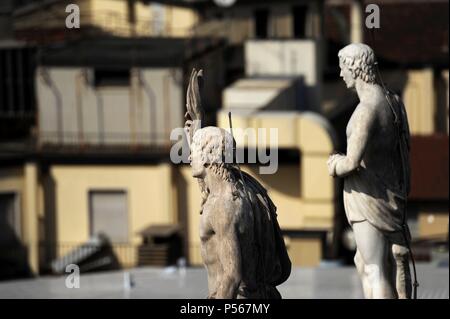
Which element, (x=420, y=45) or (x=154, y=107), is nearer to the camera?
(x=154, y=107)

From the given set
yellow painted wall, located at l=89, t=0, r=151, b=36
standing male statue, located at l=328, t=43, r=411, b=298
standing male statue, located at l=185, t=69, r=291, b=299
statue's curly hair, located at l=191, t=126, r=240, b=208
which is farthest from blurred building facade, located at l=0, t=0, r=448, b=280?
statue's curly hair, located at l=191, t=126, r=240, b=208

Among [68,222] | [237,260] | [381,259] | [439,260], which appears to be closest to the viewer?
[237,260]

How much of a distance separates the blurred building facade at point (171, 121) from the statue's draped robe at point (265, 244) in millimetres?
25639

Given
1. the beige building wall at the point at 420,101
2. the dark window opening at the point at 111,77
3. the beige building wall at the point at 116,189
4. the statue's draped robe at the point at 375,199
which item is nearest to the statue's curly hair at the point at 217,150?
the statue's draped robe at the point at 375,199

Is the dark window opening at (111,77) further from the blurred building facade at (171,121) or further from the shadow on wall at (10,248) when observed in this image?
the shadow on wall at (10,248)

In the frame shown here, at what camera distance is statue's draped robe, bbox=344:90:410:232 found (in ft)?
58.2

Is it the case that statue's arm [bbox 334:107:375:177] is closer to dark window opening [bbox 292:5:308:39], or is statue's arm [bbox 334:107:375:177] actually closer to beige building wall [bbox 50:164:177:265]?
beige building wall [bbox 50:164:177:265]

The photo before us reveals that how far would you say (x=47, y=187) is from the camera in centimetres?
4916

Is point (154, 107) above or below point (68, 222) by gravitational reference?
above

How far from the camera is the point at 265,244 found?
15430 millimetres

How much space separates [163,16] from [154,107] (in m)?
11.3

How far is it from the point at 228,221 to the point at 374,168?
3272 millimetres

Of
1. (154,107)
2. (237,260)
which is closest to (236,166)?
(237,260)
